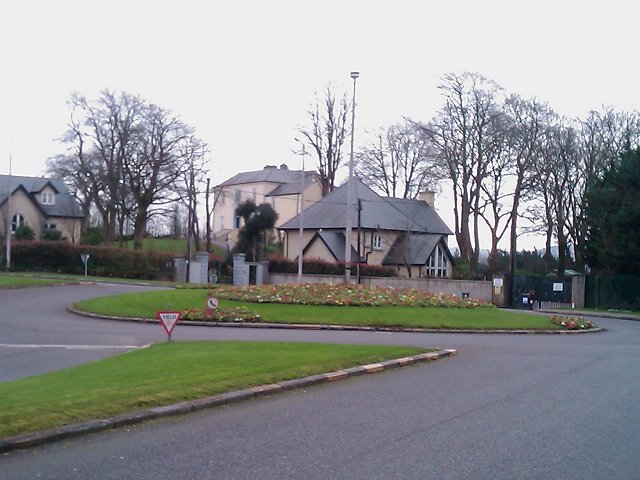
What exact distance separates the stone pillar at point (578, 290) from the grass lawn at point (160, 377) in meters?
37.3

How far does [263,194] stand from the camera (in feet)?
312

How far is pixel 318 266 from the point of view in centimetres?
5928

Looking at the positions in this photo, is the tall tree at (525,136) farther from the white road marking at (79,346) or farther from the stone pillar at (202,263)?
the white road marking at (79,346)

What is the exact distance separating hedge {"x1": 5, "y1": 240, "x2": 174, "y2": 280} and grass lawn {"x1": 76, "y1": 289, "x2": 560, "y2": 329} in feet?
91.2

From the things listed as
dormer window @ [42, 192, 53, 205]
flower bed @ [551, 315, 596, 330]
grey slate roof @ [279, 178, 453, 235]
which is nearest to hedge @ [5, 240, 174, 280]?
grey slate roof @ [279, 178, 453, 235]

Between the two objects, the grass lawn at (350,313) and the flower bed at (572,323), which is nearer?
the grass lawn at (350,313)

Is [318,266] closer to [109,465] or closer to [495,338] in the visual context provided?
[495,338]

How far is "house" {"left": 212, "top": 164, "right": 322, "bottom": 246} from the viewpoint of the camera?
3561 inches

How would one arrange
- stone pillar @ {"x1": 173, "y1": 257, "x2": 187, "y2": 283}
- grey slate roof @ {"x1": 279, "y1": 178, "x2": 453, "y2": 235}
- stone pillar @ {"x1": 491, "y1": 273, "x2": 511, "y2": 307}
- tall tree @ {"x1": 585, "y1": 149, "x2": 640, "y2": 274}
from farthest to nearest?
grey slate roof @ {"x1": 279, "y1": 178, "x2": 453, "y2": 235} → stone pillar @ {"x1": 173, "y1": 257, "x2": 187, "y2": 283} → stone pillar @ {"x1": 491, "y1": 273, "x2": 511, "y2": 307} → tall tree @ {"x1": 585, "y1": 149, "x2": 640, "y2": 274}

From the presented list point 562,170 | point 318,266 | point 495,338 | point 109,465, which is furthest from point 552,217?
point 109,465

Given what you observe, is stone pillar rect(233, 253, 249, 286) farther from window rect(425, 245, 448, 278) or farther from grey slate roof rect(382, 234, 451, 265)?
window rect(425, 245, 448, 278)

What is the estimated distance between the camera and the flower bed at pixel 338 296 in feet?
102

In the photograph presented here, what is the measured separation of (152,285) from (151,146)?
17.1 m

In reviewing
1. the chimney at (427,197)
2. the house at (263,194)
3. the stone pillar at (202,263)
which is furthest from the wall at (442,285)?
the house at (263,194)
